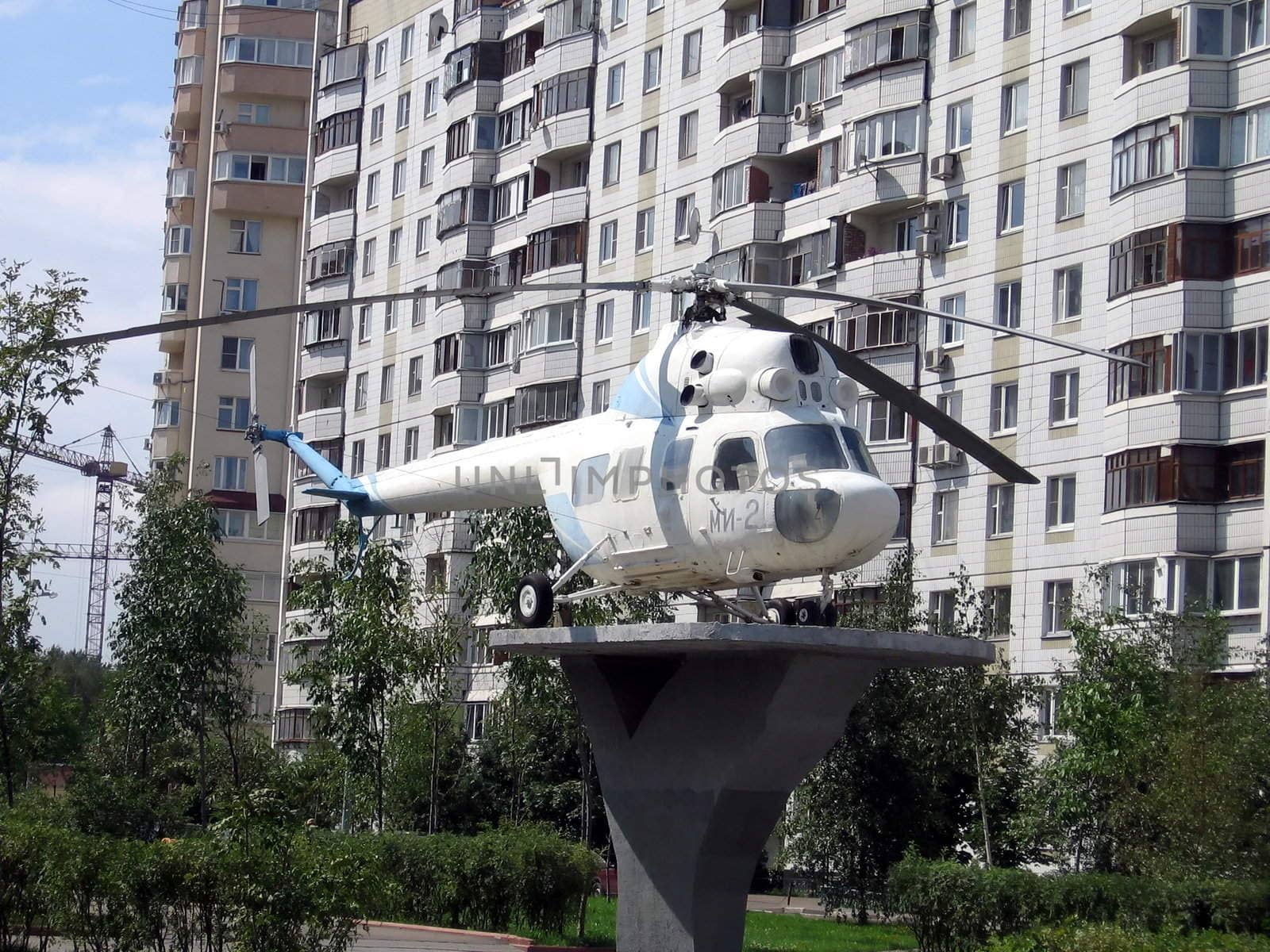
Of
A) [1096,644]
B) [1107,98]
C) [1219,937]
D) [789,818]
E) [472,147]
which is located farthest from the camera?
[472,147]

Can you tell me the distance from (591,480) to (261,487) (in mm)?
8522

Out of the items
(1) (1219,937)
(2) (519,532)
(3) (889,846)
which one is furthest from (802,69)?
(1) (1219,937)

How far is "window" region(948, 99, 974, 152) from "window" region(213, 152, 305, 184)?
40.5m

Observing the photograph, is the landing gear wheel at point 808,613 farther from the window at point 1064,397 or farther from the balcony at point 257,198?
the balcony at point 257,198

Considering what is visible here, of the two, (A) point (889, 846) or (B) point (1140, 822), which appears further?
(A) point (889, 846)

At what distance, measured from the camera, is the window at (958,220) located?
46.4m

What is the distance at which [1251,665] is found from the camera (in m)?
36.9

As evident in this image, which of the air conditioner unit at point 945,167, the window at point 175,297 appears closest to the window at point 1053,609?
the air conditioner unit at point 945,167

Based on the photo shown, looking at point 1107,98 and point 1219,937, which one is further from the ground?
point 1107,98

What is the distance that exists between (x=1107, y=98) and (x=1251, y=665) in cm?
1384

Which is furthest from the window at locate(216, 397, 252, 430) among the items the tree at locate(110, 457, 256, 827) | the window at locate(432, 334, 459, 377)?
the tree at locate(110, 457, 256, 827)

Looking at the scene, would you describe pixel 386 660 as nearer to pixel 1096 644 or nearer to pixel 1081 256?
pixel 1096 644

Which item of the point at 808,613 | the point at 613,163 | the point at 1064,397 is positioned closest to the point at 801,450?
the point at 808,613

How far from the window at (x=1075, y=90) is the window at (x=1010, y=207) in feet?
6.84
